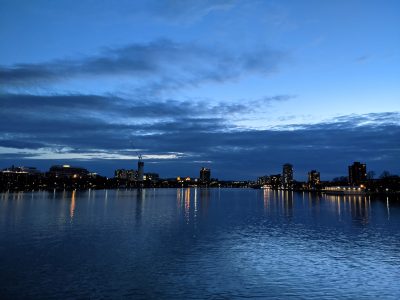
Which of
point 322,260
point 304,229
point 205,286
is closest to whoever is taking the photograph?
point 205,286

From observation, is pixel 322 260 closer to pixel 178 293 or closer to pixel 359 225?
pixel 178 293

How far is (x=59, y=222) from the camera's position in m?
60.1

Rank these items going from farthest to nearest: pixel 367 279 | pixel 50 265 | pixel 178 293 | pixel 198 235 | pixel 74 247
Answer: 1. pixel 198 235
2. pixel 74 247
3. pixel 50 265
4. pixel 367 279
5. pixel 178 293

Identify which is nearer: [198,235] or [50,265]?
[50,265]

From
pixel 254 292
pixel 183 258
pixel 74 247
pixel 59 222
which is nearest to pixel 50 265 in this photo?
pixel 74 247

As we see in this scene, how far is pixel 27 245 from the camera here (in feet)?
126

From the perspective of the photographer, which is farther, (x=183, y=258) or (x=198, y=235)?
(x=198, y=235)

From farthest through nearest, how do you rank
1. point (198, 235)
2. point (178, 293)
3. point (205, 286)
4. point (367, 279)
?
point (198, 235), point (367, 279), point (205, 286), point (178, 293)

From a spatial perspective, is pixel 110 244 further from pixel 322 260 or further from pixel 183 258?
pixel 322 260

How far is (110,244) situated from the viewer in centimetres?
3978

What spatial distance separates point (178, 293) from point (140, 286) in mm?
2885

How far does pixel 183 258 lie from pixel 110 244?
10.5 metres

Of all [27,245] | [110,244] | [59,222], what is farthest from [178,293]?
[59,222]

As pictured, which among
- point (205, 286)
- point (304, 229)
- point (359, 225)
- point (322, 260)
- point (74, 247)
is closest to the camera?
point (205, 286)
